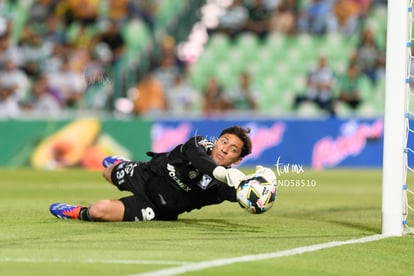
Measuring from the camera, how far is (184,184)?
33.0 feet

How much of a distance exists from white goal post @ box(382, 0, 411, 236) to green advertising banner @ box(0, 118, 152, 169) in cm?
1428

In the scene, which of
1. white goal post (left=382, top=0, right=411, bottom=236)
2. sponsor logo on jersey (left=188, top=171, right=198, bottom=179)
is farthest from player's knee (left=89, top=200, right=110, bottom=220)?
white goal post (left=382, top=0, right=411, bottom=236)

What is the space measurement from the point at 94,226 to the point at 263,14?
57.1ft

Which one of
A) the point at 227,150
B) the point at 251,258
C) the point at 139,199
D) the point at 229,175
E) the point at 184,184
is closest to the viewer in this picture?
the point at 251,258

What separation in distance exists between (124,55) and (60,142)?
3.66m

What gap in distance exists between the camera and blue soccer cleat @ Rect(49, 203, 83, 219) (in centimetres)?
1058

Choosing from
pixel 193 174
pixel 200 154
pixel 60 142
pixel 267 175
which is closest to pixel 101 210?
pixel 193 174

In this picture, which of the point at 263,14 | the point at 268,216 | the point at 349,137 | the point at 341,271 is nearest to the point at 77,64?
the point at 263,14

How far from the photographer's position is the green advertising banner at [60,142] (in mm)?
23062

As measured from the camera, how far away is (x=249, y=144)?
9.55 meters

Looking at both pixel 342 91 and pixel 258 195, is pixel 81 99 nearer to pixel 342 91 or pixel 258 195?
pixel 342 91

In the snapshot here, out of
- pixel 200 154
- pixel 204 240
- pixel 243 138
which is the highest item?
pixel 243 138

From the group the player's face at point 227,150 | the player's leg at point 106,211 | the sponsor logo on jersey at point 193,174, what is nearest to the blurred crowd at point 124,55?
the player's leg at point 106,211

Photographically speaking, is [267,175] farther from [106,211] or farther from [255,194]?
[106,211]
